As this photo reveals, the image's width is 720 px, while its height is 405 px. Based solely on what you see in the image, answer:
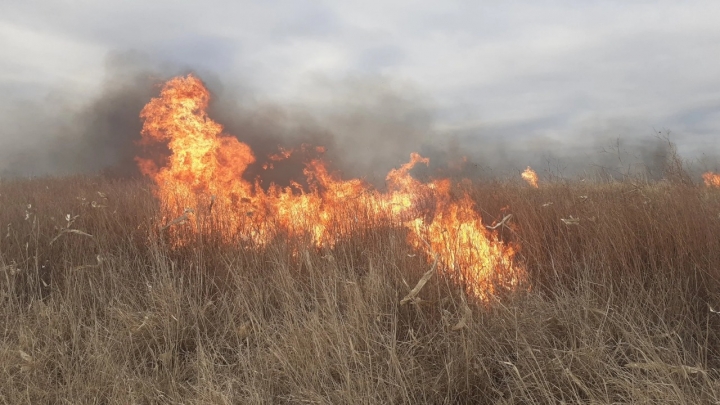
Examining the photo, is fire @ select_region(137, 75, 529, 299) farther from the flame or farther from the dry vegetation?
the flame

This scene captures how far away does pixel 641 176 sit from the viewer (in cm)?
539

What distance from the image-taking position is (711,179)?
17.2ft

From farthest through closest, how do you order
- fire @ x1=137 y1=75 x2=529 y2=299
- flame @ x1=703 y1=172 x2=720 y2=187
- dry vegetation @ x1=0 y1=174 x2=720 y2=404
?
flame @ x1=703 y1=172 x2=720 y2=187 → fire @ x1=137 y1=75 x2=529 y2=299 → dry vegetation @ x1=0 y1=174 x2=720 y2=404

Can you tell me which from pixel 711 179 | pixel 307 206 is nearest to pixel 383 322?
pixel 307 206

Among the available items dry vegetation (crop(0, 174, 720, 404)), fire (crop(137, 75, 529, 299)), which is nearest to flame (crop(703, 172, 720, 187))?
dry vegetation (crop(0, 174, 720, 404))

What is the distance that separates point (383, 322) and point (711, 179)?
199 inches

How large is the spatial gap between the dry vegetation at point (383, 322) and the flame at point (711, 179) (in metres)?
0.75

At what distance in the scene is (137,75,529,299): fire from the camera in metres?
3.81

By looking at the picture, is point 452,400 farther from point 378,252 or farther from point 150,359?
point 150,359

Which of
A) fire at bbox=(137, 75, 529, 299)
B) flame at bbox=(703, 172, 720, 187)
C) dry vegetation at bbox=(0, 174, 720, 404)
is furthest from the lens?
flame at bbox=(703, 172, 720, 187)

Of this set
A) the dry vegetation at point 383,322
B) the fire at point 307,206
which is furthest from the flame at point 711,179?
the fire at point 307,206

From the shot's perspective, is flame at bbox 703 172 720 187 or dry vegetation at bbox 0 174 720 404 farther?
flame at bbox 703 172 720 187

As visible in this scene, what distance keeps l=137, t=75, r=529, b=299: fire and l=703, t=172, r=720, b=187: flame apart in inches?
114

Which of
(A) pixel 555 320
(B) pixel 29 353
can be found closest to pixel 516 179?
(A) pixel 555 320
